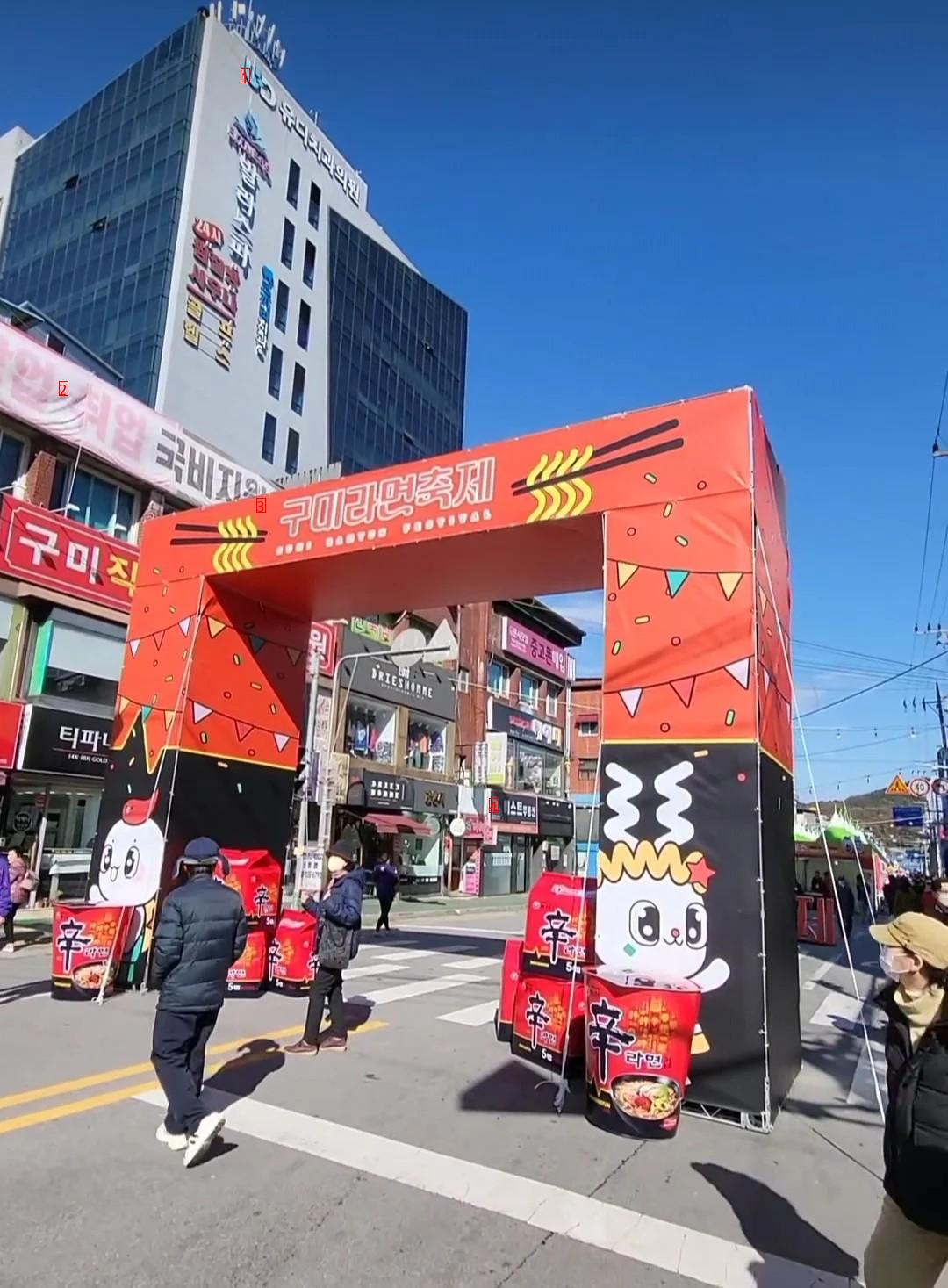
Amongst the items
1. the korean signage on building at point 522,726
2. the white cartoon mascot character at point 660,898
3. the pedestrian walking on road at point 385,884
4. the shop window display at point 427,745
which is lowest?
the pedestrian walking on road at point 385,884

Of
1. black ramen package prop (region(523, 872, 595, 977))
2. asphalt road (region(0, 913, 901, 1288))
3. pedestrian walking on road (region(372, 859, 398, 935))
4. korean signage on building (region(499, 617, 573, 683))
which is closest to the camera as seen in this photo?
asphalt road (region(0, 913, 901, 1288))

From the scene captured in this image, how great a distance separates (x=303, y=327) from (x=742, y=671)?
53.1 m

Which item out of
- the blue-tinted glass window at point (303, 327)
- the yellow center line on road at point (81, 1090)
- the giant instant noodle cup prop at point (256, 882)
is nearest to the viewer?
the yellow center line on road at point (81, 1090)

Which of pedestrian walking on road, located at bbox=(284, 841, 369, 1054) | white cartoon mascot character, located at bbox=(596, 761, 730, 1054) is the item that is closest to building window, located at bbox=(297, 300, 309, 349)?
pedestrian walking on road, located at bbox=(284, 841, 369, 1054)

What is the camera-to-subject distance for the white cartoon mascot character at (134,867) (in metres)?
9.41

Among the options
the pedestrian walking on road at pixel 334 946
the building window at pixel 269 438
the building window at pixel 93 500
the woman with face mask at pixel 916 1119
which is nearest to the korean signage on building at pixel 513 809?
the building window at pixel 93 500

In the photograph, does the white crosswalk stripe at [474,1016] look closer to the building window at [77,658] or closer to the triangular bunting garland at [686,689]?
the triangular bunting garland at [686,689]

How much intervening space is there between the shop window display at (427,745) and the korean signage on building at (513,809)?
289cm

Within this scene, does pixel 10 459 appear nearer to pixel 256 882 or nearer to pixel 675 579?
pixel 256 882

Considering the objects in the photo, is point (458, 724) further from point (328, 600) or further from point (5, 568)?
point (328, 600)

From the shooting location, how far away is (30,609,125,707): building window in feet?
58.8

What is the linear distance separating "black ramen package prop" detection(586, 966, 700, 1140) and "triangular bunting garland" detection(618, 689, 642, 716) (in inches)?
85.0

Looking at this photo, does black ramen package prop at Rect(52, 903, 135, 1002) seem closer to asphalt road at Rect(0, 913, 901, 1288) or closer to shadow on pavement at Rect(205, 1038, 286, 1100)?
asphalt road at Rect(0, 913, 901, 1288)

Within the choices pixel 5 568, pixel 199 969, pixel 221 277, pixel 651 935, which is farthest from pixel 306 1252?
pixel 221 277
